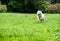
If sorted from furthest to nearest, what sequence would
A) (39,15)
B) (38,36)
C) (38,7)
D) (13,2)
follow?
(13,2) < (38,7) < (39,15) < (38,36)

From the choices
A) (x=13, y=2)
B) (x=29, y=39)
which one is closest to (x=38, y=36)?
(x=29, y=39)

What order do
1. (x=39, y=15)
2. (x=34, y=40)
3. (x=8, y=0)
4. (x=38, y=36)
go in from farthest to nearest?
(x=8, y=0) → (x=39, y=15) → (x=38, y=36) → (x=34, y=40)

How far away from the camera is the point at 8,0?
2845 cm

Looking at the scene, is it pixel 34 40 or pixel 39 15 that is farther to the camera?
pixel 39 15

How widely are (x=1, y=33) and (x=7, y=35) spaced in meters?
0.24

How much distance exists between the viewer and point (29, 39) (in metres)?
6.96

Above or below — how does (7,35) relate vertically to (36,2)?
above

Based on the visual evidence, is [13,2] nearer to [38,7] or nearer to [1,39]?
[38,7]

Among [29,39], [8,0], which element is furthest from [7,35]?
[8,0]

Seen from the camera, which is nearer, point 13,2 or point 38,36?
point 38,36

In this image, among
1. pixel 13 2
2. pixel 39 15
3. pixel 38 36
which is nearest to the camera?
pixel 38 36

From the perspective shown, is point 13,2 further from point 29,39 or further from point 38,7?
point 29,39

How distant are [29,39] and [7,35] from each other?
0.89m

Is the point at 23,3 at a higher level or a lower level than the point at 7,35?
lower
